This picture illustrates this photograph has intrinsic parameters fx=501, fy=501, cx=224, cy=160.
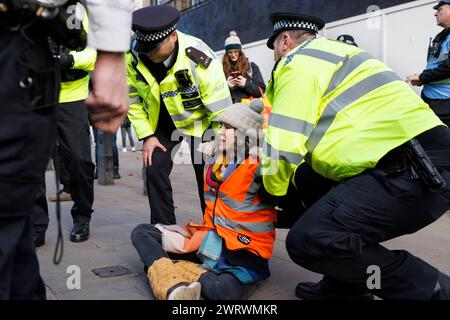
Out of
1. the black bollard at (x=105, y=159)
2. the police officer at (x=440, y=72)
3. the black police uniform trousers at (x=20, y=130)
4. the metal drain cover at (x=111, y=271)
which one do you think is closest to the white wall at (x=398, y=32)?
the police officer at (x=440, y=72)

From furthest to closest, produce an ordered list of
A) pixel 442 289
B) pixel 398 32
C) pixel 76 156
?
pixel 398 32 < pixel 76 156 < pixel 442 289

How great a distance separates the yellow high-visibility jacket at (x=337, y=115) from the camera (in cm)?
223

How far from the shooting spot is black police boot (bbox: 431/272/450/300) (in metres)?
2.27

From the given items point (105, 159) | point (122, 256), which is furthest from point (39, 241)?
Result: point (105, 159)

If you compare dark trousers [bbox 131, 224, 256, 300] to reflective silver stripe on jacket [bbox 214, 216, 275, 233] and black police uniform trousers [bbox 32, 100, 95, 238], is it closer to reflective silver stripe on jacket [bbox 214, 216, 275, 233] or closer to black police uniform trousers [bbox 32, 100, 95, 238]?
reflective silver stripe on jacket [bbox 214, 216, 275, 233]

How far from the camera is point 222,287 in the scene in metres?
2.52

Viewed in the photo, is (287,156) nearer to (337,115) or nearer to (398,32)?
(337,115)

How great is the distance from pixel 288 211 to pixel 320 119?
661 millimetres

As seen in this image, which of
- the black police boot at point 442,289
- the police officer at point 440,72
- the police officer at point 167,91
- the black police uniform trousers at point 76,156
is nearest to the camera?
the black police boot at point 442,289

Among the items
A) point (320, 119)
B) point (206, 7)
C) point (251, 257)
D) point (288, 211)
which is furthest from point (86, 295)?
point (206, 7)

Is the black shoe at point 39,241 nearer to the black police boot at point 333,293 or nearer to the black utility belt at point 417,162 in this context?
the black police boot at point 333,293

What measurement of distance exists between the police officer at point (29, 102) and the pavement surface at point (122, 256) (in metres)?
1.37

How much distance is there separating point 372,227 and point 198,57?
162cm

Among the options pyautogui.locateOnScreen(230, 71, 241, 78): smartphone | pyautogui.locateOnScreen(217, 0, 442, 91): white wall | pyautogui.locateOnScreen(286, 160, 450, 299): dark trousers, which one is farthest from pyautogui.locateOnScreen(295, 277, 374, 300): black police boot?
pyautogui.locateOnScreen(217, 0, 442, 91): white wall
